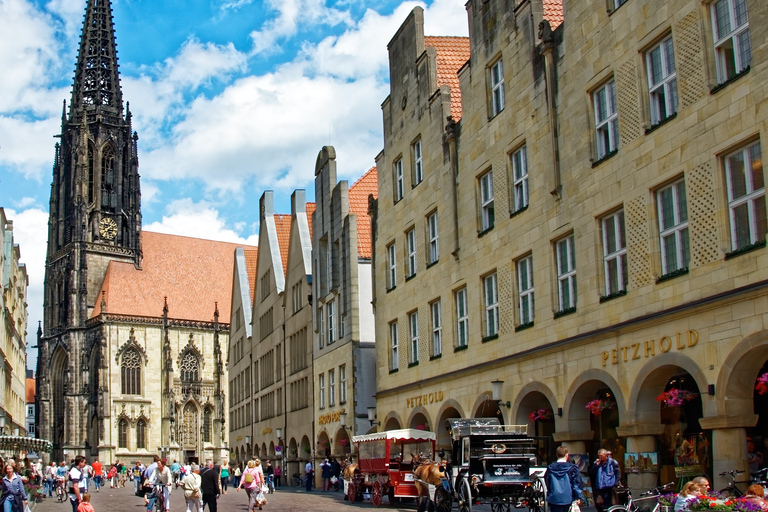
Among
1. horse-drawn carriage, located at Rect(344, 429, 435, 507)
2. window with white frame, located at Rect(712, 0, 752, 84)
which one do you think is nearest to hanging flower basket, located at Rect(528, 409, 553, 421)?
horse-drawn carriage, located at Rect(344, 429, 435, 507)

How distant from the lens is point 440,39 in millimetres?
36531

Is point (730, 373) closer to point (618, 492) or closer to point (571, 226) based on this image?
point (618, 492)

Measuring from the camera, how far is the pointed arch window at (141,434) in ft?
326

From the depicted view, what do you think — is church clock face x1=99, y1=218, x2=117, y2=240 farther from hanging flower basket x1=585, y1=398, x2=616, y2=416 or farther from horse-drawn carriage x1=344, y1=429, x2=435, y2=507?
hanging flower basket x1=585, y1=398, x2=616, y2=416

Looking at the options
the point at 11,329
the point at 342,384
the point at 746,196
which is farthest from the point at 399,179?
the point at 11,329

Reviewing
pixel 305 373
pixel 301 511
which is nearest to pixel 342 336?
pixel 305 373

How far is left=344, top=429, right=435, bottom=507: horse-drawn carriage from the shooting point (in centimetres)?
2695

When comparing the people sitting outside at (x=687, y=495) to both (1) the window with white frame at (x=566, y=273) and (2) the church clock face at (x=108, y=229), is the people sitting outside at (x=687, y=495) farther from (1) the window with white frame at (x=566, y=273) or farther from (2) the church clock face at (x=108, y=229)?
(2) the church clock face at (x=108, y=229)

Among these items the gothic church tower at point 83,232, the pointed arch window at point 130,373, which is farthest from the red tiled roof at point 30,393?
the pointed arch window at point 130,373

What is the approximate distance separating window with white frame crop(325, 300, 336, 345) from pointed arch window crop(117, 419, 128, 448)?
6013 centimetres

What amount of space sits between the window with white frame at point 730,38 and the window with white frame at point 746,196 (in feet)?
4.73

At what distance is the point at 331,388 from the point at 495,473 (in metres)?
24.2

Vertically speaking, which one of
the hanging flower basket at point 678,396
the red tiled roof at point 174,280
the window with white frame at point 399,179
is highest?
the red tiled roof at point 174,280

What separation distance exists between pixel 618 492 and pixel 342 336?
81.7ft
